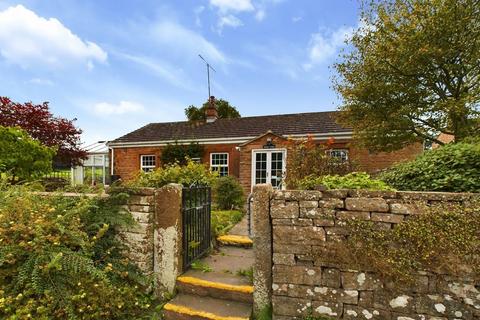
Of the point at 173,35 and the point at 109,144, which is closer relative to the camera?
the point at 173,35

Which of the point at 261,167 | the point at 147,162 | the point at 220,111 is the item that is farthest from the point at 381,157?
the point at 220,111

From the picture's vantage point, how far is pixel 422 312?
103 inches

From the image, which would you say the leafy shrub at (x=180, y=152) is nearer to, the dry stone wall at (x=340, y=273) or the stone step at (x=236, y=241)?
the stone step at (x=236, y=241)

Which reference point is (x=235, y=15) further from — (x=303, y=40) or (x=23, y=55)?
(x=23, y=55)

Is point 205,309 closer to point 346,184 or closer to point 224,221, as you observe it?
point 346,184

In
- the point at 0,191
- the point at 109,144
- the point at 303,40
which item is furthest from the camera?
the point at 109,144

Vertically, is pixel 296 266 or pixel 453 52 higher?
pixel 453 52

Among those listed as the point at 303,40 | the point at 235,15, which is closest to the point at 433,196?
the point at 303,40

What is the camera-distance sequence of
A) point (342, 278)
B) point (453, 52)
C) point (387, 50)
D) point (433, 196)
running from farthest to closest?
point (387, 50) < point (453, 52) < point (342, 278) < point (433, 196)

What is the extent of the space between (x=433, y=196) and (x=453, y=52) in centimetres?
623

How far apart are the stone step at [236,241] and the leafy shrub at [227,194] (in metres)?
2.91

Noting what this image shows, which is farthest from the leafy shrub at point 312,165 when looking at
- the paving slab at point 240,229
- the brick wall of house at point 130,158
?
the brick wall of house at point 130,158

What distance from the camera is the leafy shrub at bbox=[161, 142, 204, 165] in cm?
1388

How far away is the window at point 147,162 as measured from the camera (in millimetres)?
15117
